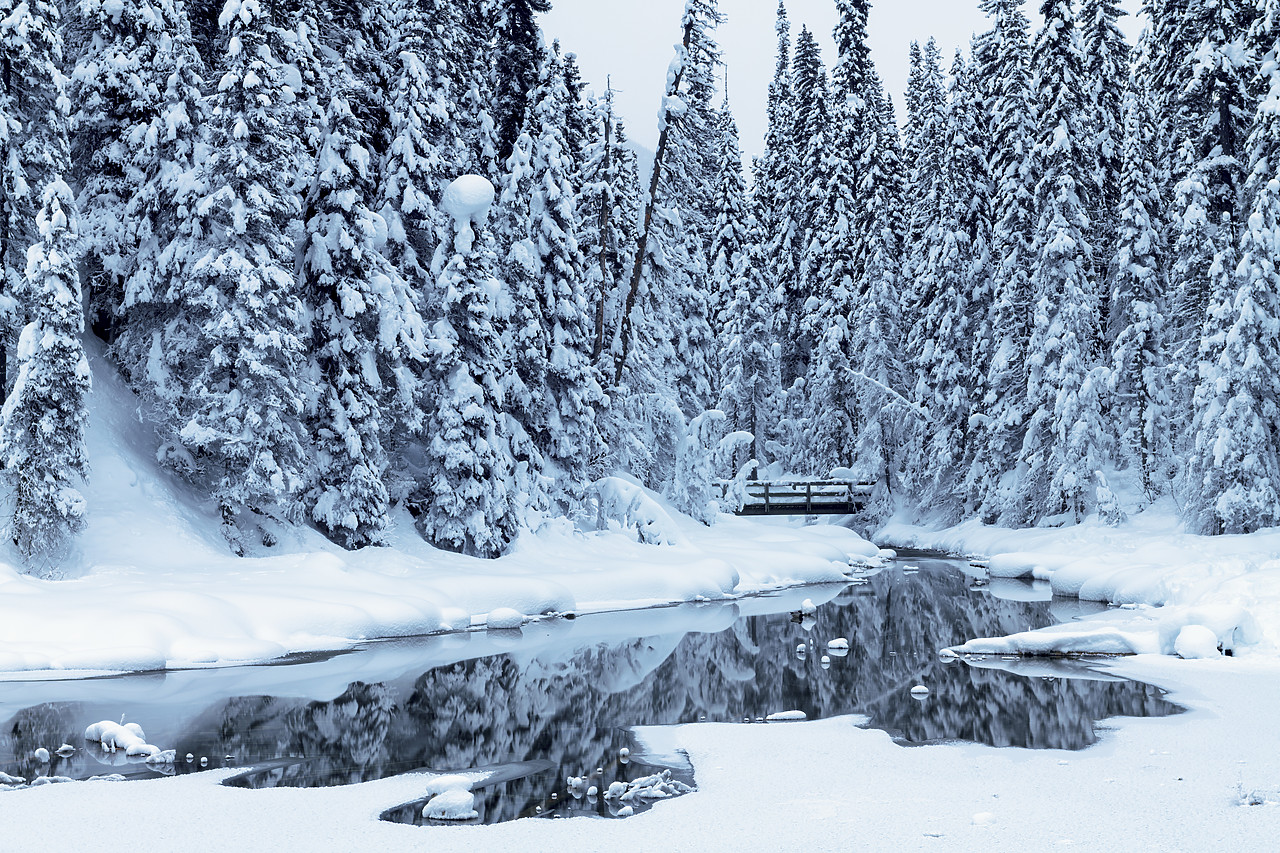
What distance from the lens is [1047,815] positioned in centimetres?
801

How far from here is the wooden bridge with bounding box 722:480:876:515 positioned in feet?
142

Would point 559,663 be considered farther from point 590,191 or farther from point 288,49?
point 590,191

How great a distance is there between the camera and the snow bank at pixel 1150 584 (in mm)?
15562

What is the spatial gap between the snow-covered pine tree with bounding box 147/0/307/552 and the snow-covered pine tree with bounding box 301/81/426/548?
66cm

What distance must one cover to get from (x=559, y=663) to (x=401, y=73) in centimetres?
1330

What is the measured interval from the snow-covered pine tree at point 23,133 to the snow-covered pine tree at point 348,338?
15.1 feet

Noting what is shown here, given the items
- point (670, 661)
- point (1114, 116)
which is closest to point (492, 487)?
point (670, 661)

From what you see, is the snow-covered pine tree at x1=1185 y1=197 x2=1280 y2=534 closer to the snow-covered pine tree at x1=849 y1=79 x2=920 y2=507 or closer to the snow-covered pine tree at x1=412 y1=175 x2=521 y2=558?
the snow-covered pine tree at x1=412 y1=175 x2=521 y2=558

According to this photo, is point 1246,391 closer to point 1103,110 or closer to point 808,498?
point 1103,110

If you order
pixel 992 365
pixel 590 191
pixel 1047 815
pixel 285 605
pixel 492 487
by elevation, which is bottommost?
pixel 1047 815

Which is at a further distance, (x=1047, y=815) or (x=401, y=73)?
(x=401, y=73)

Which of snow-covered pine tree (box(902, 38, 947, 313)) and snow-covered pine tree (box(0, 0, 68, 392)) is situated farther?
snow-covered pine tree (box(902, 38, 947, 313))

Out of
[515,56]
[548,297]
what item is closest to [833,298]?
[548,297]

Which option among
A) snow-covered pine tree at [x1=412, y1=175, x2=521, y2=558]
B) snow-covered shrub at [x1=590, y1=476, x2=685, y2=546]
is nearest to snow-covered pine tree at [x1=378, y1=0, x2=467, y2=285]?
snow-covered pine tree at [x1=412, y1=175, x2=521, y2=558]
